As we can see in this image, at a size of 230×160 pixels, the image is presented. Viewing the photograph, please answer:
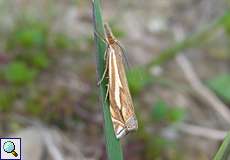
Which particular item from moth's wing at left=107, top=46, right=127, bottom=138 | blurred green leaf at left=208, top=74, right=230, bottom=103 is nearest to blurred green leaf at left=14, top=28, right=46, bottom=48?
blurred green leaf at left=208, top=74, right=230, bottom=103

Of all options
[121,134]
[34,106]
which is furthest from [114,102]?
[34,106]

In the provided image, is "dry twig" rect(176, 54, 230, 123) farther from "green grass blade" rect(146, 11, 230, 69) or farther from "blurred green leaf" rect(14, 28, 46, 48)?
"blurred green leaf" rect(14, 28, 46, 48)

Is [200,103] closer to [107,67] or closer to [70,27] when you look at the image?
[70,27]

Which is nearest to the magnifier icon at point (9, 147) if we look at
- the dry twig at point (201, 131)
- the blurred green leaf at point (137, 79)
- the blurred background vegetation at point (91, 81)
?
the blurred background vegetation at point (91, 81)

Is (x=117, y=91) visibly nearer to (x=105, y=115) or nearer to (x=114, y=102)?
(x=114, y=102)

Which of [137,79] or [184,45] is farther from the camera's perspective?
[184,45]

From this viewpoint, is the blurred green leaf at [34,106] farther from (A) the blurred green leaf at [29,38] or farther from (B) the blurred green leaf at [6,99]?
(A) the blurred green leaf at [29,38]
